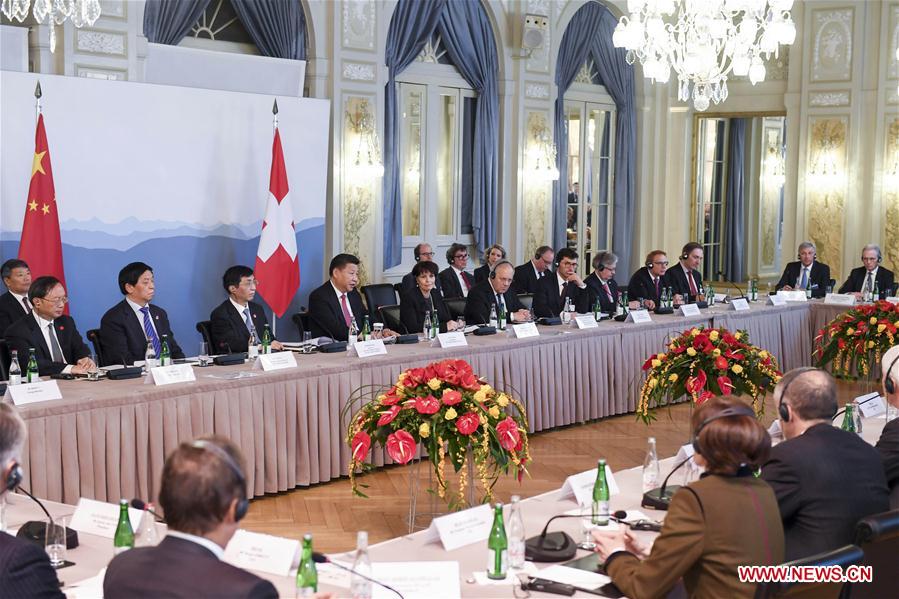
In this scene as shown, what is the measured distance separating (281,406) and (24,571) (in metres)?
3.45

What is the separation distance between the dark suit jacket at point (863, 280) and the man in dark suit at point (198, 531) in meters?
9.04

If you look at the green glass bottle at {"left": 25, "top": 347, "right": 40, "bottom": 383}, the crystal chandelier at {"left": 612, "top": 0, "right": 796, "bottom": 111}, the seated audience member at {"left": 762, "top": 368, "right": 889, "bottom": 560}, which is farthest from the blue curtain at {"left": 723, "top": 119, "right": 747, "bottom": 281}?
the seated audience member at {"left": 762, "top": 368, "right": 889, "bottom": 560}

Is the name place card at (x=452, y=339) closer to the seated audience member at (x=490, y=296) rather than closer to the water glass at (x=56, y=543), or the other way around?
the seated audience member at (x=490, y=296)

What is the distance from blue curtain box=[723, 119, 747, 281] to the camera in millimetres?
15508

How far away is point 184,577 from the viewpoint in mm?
2014

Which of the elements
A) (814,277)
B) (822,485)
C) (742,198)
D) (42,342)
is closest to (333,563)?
(822,485)

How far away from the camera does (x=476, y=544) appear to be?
3.20m

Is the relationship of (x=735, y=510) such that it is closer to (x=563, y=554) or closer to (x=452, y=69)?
(x=563, y=554)

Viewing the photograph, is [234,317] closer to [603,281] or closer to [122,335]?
[122,335]

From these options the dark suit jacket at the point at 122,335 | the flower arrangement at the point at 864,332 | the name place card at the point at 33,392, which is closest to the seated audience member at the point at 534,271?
the flower arrangement at the point at 864,332

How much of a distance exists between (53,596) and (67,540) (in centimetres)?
80

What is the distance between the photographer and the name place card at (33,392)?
15.7 ft

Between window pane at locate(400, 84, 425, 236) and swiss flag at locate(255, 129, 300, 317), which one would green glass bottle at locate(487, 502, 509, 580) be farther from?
window pane at locate(400, 84, 425, 236)

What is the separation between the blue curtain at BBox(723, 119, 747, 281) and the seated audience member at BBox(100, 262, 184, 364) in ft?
35.4
